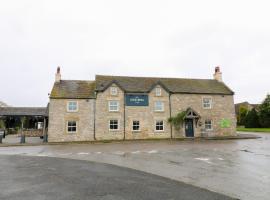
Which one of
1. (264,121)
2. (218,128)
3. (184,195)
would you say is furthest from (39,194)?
(264,121)

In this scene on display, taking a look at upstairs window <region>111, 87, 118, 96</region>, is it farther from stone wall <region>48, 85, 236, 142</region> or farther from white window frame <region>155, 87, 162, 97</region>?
white window frame <region>155, 87, 162, 97</region>

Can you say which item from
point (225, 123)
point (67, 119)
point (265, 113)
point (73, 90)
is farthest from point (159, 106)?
point (265, 113)

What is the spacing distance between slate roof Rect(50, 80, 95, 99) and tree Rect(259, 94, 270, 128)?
41987mm

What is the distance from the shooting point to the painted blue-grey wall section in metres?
31.2

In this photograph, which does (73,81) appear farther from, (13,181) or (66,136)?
(13,181)

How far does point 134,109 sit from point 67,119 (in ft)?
28.7

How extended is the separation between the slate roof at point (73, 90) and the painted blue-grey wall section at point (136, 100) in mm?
4679

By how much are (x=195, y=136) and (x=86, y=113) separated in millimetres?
15173

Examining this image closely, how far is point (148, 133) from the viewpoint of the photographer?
31.0 meters

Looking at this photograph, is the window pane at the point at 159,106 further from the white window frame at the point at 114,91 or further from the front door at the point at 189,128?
the white window frame at the point at 114,91

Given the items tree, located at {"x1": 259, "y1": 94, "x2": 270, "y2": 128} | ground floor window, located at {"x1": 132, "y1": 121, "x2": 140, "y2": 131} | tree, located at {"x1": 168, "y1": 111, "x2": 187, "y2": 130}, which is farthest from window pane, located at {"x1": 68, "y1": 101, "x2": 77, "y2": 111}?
tree, located at {"x1": 259, "y1": 94, "x2": 270, "y2": 128}

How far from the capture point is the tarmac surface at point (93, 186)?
627cm

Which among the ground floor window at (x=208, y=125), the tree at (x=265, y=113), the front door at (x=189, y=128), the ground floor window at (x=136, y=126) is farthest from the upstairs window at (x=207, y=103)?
the tree at (x=265, y=113)

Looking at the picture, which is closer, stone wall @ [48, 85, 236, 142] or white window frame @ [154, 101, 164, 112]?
stone wall @ [48, 85, 236, 142]
